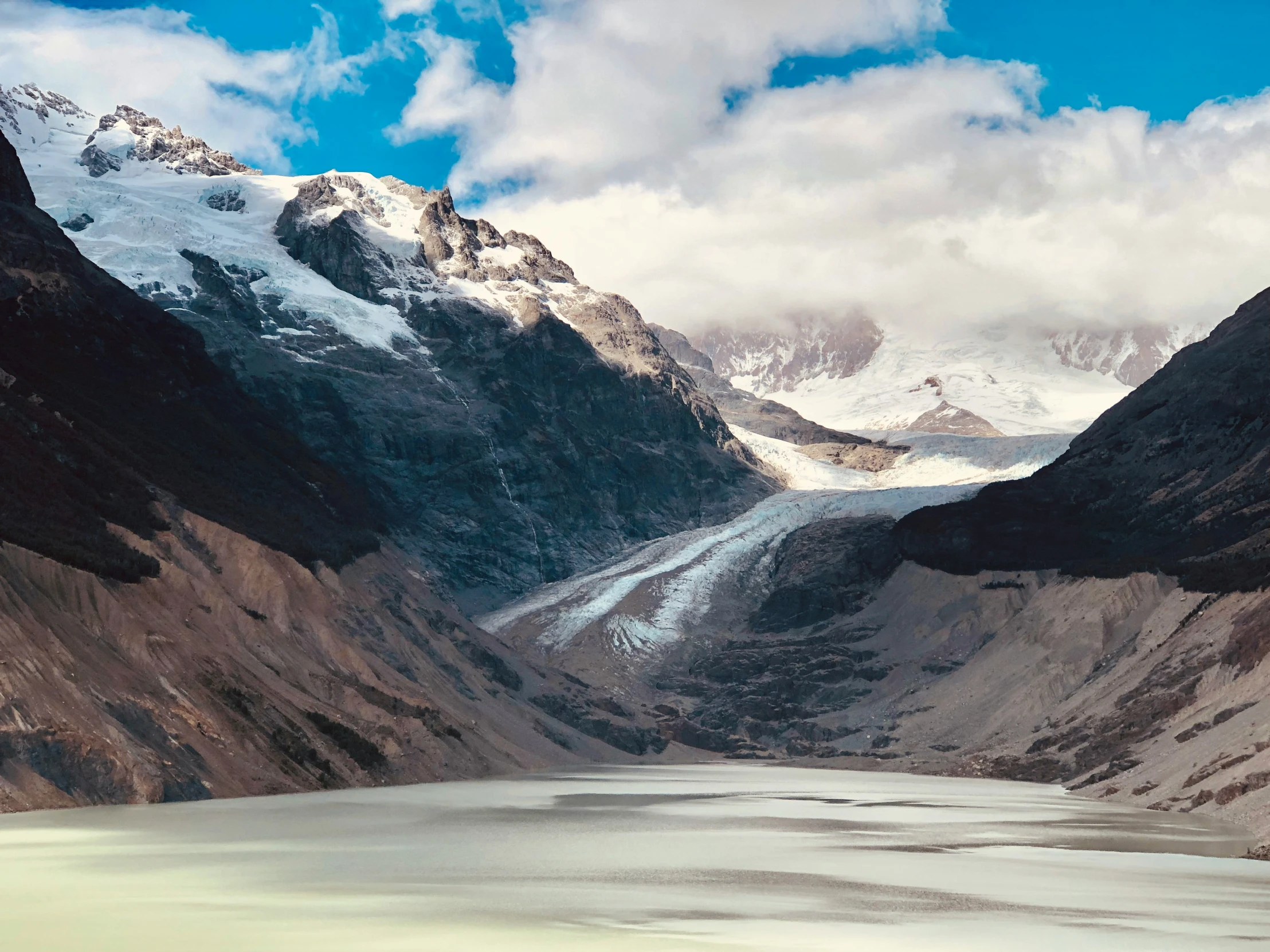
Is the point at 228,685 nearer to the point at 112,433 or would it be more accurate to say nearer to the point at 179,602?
the point at 179,602

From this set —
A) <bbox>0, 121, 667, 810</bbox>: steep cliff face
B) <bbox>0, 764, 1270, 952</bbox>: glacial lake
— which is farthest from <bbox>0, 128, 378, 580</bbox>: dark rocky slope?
<bbox>0, 764, 1270, 952</bbox>: glacial lake

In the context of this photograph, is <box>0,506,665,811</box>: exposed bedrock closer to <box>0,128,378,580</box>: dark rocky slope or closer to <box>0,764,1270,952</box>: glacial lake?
<box>0,764,1270,952</box>: glacial lake

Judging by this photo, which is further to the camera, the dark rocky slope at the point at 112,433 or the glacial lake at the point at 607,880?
the dark rocky slope at the point at 112,433

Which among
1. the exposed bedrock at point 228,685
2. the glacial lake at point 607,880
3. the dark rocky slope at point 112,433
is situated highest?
the dark rocky slope at point 112,433

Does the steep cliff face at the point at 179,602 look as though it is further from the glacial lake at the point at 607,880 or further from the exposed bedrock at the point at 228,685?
the glacial lake at the point at 607,880

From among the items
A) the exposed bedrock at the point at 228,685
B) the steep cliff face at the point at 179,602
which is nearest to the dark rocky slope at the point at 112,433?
the steep cliff face at the point at 179,602
